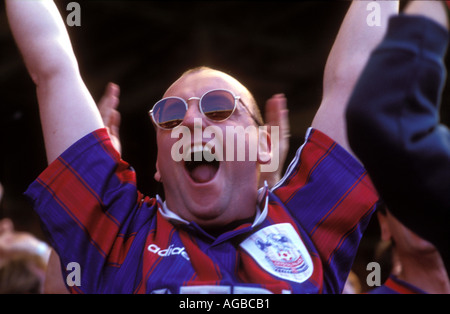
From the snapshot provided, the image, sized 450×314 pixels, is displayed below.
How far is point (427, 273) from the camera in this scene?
1.69 m

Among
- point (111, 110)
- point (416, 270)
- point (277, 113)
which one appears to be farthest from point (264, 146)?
point (416, 270)

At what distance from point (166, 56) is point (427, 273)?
9.72 ft

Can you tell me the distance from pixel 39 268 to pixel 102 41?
2.10 m

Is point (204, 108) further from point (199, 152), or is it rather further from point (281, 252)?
point (281, 252)

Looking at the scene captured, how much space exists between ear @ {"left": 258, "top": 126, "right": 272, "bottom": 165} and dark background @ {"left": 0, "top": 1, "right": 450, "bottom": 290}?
200 centimetres

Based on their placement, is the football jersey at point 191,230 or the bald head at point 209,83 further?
the bald head at point 209,83

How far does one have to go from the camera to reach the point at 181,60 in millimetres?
4121

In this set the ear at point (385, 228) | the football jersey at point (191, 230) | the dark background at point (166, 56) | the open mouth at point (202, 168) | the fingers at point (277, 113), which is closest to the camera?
the football jersey at point (191, 230)

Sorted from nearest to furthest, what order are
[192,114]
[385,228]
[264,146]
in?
[192,114] < [264,146] < [385,228]

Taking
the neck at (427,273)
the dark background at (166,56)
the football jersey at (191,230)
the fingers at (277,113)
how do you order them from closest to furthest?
the football jersey at (191,230) < the fingers at (277,113) < the neck at (427,273) < the dark background at (166,56)

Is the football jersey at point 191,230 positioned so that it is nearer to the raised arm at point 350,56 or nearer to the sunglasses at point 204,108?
the raised arm at point 350,56

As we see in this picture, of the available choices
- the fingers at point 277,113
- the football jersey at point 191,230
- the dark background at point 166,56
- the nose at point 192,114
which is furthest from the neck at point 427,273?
the dark background at point 166,56

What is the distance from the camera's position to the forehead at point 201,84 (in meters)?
1.40

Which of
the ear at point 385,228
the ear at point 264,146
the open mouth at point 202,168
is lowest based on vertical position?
the ear at point 385,228
